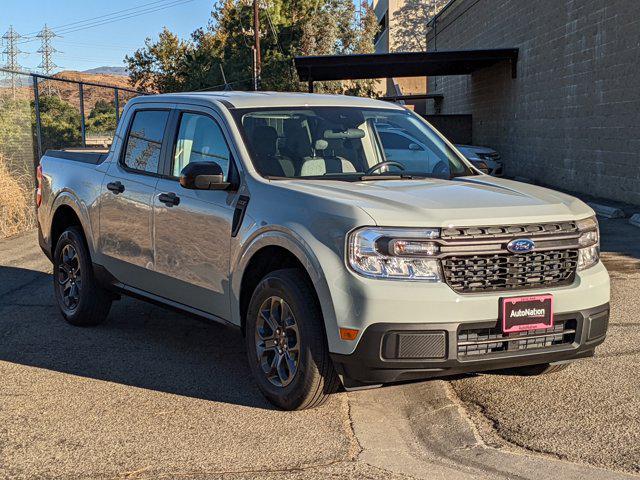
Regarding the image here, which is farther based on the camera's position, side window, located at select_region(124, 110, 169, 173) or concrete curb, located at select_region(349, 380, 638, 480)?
side window, located at select_region(124, 110, 169, 173)

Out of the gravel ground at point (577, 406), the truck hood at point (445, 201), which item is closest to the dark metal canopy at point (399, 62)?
the gravel ground at point (577, 406)

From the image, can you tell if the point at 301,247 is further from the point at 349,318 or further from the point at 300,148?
the point at 300,148

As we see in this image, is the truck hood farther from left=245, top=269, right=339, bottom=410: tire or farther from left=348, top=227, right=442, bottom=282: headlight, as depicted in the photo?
left=245, top=269, right=339, bottom=410: tire

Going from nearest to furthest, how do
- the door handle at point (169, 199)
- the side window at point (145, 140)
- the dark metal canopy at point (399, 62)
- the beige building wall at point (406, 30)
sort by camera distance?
the door handle at point (169, 199), the side window at point (145, 140), the dark metal canopy at point (399, 62), the beige building wall at point (406, 30)

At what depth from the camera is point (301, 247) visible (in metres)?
4.93

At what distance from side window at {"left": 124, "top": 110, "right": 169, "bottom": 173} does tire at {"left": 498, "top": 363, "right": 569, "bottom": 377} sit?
2979mm

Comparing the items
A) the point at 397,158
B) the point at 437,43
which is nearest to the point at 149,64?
the point at 437,43

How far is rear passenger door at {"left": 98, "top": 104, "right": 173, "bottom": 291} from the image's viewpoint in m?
6.51

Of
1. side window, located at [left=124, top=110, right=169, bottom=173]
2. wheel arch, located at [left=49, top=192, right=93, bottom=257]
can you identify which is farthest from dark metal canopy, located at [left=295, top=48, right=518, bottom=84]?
side window, located at [left=124, top=110, right=169, bottom=173]

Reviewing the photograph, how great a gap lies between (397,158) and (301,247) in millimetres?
1627

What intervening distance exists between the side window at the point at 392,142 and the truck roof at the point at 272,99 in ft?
0.84

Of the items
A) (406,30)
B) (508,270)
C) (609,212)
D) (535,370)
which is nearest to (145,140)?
(508,270)

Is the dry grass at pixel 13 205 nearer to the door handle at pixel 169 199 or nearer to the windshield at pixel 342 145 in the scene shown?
the door handle at pixel 169 199

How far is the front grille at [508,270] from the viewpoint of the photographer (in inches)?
185
